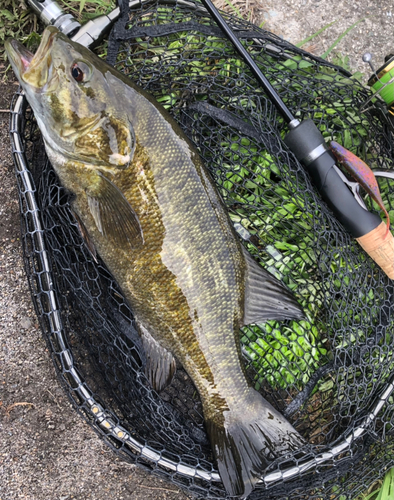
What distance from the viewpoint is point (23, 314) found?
8.20 feet

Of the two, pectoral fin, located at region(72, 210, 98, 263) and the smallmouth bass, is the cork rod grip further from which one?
pectoral fin, located at region(72, 210, 98, 263)

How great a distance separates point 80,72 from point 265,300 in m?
1.45

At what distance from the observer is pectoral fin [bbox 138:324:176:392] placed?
217cm

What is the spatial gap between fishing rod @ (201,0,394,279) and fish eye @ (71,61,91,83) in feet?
2.63

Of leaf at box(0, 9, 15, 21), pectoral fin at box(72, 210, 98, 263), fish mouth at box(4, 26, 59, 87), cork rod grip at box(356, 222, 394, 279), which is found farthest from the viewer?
leaf at box(0, 9, 15, 21)

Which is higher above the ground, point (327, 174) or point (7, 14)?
point (327, 174)

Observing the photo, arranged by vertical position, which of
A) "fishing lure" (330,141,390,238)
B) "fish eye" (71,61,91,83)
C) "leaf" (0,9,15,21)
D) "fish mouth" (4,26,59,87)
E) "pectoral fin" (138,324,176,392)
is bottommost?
"pectoral fin" (138,324,176,392)

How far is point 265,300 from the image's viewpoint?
217 cm

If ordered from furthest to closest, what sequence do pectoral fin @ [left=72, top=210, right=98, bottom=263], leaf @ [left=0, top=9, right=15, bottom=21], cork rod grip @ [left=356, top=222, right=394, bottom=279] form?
leaf @ [left=0, top=9, right=15, bottom=21]
cork rod grip @ [left=356, top=222, right=394, bottom=279]
pectoral fin @ [left=72, top=210, right=98, bottom=263]

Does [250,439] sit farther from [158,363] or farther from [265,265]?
[265,265]

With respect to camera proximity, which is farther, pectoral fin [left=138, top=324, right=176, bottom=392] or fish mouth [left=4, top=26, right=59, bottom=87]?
pectoral fin [left=138, top=324, right=176, bottom=392]

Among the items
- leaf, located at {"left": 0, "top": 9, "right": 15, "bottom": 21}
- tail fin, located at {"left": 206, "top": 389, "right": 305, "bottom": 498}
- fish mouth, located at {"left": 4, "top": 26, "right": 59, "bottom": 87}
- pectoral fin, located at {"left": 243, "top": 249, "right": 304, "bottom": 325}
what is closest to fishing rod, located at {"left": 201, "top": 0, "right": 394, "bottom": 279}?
pectoral fin, located at {"left": 243, "top": 249, "right": 304, "bottom": 325}

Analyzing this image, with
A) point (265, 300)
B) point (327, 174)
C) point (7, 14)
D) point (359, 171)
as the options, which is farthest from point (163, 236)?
point (7, 14)

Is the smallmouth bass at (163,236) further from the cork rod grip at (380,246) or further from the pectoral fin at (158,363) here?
the cork rod grip at (380,246)
